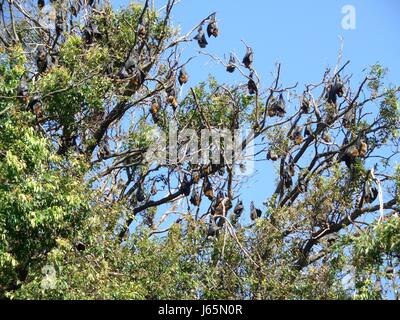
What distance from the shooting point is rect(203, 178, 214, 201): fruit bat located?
17594 mm

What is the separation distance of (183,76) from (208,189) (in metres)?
2.00

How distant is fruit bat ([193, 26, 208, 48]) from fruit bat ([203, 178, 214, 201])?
2715 millimetres

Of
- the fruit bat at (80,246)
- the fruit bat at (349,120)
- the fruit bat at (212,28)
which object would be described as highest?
the fruit bat at (212,28)

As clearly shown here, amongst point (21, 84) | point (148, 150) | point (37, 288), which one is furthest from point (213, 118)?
point (37, 288)

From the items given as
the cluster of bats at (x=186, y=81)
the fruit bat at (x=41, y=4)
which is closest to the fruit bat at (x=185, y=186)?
the cluster of bats at (x=186, y=81)

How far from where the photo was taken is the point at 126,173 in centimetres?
1806

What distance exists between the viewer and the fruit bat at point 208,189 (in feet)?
57.7

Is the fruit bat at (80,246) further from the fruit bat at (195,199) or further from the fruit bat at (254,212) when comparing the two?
the fruit bat at (254,212)

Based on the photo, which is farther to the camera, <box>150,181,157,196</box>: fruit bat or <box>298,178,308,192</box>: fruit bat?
<box>150,181,157,196</box>: fruit bat

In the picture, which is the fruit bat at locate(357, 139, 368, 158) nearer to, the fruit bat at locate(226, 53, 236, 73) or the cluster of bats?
the cluster of bats

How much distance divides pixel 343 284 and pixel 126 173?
6.38 metres

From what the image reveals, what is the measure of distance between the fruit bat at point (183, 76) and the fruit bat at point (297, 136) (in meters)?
2.00

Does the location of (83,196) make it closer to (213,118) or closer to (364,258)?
(364,258)

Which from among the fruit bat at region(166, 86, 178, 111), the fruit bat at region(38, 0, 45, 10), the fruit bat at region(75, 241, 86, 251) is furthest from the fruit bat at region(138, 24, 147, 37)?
the fruit bat at region(75, 241, 86, 251)
